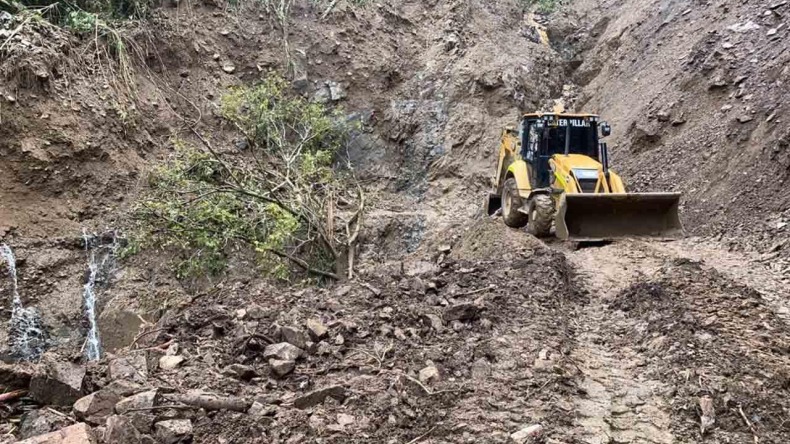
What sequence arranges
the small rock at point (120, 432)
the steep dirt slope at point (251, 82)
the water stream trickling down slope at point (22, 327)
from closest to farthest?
the small rock at point (120, 432), the water stream trickling down slope at point (22, 327), the steep dirt slope at point (251, 82)

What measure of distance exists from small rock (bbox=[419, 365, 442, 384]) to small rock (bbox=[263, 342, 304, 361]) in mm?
883

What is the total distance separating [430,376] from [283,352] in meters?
1.03

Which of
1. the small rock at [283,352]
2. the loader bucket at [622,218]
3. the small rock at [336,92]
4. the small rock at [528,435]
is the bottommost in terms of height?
the small rock at [528,435]

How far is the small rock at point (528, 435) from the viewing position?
9.02ft

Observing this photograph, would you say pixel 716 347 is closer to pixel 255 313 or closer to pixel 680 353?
pixel 680 353

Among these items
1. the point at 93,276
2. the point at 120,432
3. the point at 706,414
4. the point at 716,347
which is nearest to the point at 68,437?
the point at 120,432

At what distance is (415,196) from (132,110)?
22.6ft

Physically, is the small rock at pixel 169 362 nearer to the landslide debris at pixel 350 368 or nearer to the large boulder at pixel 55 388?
the landslide debris at pixel 350 368

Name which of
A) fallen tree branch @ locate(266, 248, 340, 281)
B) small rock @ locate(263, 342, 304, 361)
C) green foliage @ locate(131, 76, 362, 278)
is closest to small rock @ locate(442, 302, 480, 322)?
small rock @ locate(263, 342, 304, 361)

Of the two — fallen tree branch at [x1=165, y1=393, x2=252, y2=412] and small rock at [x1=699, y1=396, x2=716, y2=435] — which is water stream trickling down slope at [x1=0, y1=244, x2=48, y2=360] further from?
small rock at [x1=699, y1=396, x2=716, y2=435]

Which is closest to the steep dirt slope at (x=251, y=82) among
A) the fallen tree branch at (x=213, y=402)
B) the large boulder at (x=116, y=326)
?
the large boulder at (x=116, y=326)

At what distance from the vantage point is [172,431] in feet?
9.12

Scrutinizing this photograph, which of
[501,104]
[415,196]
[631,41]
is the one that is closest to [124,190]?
[415,196]

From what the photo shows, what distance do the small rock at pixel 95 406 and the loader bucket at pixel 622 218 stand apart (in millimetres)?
6209
